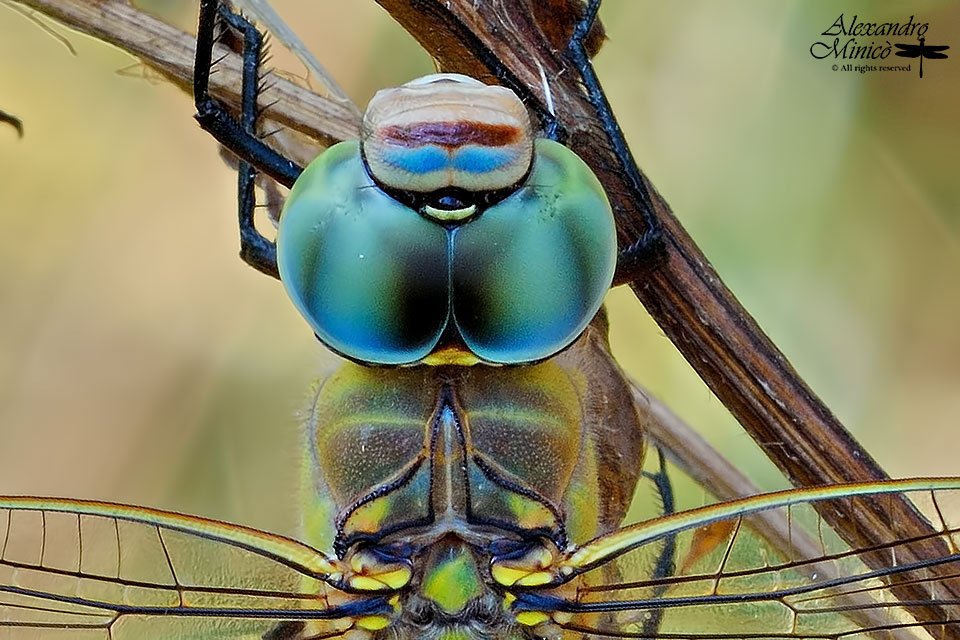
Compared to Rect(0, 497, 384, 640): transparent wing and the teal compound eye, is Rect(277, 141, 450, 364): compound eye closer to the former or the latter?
the teal compound eye

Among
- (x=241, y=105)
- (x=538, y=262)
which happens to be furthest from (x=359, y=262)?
(x=241, y=105)

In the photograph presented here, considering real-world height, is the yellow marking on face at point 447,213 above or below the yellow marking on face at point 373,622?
above

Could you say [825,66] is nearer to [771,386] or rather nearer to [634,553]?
[771,386]

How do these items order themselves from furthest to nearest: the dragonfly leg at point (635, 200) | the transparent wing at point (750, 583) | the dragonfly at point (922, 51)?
the dragonfly at point (922, 51) → the dragonfly leg at point (635, 200) → the transparent wing at point (750, 583)

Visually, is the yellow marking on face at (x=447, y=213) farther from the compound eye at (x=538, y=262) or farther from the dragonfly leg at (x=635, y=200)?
the dragonfly leg at (x=635, y=200)

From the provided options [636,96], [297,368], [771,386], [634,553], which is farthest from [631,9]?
[634,553]

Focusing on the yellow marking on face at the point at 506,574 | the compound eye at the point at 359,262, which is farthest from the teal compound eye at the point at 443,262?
the yellow marking on face at the point at 506,574
